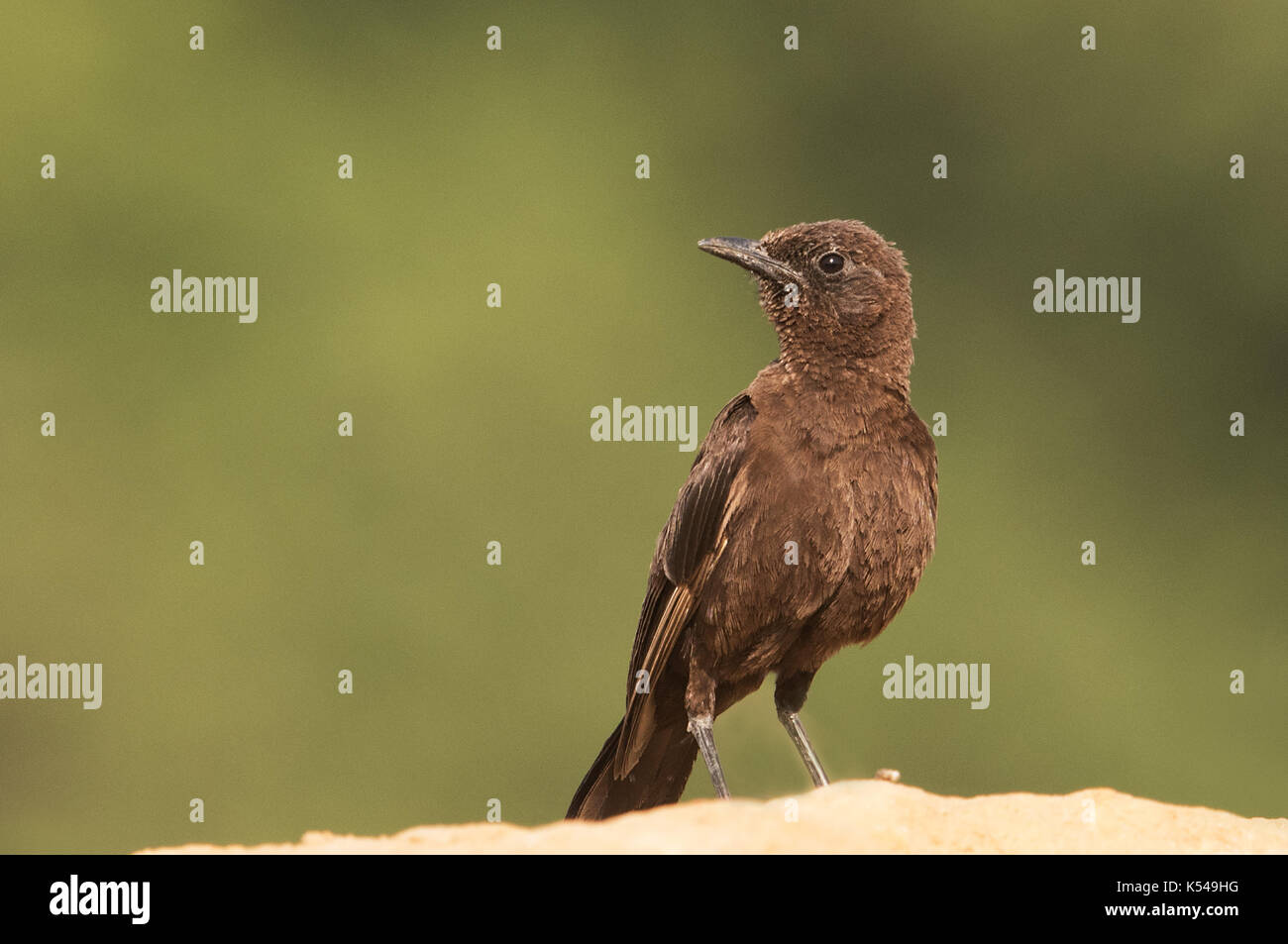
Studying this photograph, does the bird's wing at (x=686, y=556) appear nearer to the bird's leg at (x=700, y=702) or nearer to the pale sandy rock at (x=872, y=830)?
the bird's leg at (x=700, y=702)

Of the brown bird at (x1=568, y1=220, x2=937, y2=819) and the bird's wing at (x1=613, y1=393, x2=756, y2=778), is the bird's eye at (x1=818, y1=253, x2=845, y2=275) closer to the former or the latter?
the brown bird at (x1=568, y1=220, x2=937, y2=819)

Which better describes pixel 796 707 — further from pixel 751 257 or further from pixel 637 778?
pixel 751 257

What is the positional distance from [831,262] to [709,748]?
1.82m

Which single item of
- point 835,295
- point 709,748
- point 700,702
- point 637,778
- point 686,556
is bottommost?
point 637,778

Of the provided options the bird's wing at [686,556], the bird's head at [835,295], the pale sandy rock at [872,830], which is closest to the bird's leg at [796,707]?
the bird's wing at [686,556]

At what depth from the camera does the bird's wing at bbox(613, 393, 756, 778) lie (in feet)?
17.9

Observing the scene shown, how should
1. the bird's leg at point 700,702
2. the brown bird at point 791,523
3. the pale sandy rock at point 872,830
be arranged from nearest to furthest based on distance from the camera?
the pale sandy rock at point 872,830 < the brown bird at point 791,523 < the bird's leg at point 700,702

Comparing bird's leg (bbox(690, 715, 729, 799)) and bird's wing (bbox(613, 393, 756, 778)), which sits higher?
bird's wing (bbox(613, 393, 756, 778))

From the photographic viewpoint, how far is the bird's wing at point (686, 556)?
5.46 m

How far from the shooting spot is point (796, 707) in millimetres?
5809

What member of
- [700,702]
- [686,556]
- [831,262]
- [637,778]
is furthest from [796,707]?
[831,262]

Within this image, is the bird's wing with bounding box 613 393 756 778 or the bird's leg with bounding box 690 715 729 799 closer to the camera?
the bird's leg with bounding box 690 715 729 799

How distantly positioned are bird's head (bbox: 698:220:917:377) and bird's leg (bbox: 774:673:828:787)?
1217mm

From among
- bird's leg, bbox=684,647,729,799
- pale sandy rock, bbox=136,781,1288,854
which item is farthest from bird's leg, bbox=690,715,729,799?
pale sandy rock, bbox=136,781,1288,854
